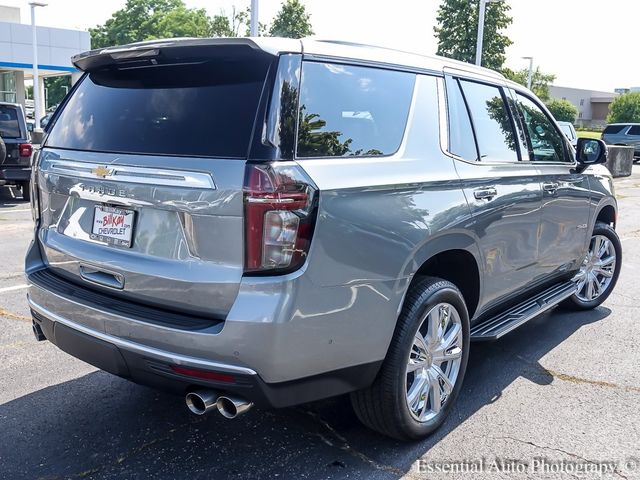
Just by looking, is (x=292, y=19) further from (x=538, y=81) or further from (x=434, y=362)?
(x=434, y=362)

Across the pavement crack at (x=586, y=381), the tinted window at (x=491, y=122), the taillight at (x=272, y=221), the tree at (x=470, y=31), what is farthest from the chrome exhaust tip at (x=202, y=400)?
the tree at (x=470, y=31)

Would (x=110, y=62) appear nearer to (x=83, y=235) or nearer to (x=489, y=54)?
(x=83, y=235)

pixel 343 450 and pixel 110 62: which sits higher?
pixel 110 62

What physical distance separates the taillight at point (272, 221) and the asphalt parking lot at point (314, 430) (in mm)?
1132

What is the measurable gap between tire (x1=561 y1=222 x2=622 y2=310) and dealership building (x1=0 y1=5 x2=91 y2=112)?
28.9 metres

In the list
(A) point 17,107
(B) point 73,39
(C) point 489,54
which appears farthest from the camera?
(C) point 489,54

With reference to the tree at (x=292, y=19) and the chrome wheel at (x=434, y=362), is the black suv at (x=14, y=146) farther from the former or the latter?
the tree at (x=292, y=19)

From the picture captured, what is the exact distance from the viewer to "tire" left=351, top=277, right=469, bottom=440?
3.07 meters

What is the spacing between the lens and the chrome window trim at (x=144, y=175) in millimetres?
2631

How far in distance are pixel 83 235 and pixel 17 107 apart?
10.5 m

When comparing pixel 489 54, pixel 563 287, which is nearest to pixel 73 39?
pixel 489 54

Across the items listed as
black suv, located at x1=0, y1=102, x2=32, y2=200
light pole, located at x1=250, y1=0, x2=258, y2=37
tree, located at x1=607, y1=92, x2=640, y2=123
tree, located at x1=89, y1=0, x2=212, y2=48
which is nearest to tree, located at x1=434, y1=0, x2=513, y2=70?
tree, located at x1=607, y1=92, x2=640, y2=123

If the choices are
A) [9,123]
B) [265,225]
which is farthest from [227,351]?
[9,123]

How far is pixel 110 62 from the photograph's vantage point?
3.22m
